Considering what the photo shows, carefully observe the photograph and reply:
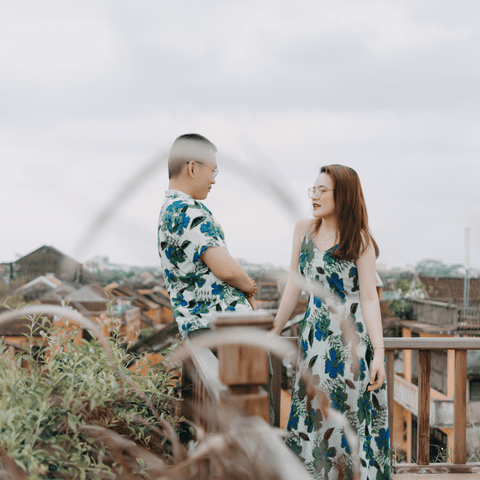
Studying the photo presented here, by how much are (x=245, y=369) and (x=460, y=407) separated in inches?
70.3

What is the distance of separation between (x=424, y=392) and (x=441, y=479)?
38 centimetres

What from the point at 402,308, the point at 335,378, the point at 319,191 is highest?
the point at 319,191

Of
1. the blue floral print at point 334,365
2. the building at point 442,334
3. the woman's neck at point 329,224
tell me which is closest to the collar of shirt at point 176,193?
the woman's neck at point 329,224

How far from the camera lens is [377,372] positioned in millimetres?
1350

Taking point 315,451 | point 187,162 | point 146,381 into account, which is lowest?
point 315,451

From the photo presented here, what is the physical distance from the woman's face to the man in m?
0.34

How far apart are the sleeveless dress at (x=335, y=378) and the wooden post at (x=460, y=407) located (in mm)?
695

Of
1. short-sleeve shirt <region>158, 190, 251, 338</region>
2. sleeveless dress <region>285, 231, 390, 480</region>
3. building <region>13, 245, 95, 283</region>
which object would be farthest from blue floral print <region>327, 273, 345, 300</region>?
building <region>13, 245, 95, 283</region>

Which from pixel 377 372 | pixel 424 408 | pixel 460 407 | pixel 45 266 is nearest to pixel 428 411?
pixel 424 408

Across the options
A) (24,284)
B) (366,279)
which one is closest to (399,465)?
(366,279)

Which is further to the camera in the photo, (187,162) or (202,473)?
(187,162)

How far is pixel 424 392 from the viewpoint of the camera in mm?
1938

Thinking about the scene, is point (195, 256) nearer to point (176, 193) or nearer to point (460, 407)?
point (176, 193)

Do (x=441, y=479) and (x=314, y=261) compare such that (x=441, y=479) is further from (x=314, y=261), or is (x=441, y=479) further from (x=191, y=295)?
(x=191, y=295)
